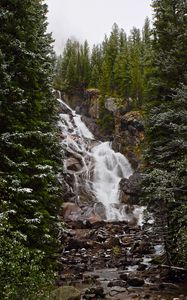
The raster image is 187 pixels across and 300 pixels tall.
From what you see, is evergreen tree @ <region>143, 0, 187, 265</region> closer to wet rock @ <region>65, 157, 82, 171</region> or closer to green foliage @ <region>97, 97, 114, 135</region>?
wet rock @ <region>65, 157, 82, 171</region>

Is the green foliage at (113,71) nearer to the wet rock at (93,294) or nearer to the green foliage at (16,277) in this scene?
the wet rock at (93,294)

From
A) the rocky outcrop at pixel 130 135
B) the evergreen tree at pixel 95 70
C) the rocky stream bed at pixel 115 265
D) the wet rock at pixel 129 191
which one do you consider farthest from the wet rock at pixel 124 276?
the evergreen tree at pixel 95 70

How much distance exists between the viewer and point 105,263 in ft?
86.8

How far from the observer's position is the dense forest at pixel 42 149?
1164 centimetres

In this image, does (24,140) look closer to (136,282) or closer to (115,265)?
(136,282)

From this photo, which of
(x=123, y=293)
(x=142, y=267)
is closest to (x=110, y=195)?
(x=142, y=267)

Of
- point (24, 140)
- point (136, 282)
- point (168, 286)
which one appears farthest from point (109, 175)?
point (24, 140)

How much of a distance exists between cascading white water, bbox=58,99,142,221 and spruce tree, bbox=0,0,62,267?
2575 cm

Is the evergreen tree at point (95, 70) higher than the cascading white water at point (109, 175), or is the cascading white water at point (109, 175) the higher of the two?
the evergreen tree at point (95, 70)

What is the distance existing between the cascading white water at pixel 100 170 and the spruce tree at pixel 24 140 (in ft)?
84.5

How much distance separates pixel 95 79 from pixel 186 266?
232 ft

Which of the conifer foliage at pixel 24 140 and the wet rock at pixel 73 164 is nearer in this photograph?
the conifer foliage at pixel 24 140

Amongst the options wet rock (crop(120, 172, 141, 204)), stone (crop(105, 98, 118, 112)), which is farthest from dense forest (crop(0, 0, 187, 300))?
stone (crop(105, 98, 118, 112))

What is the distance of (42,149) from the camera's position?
57.1 ft
